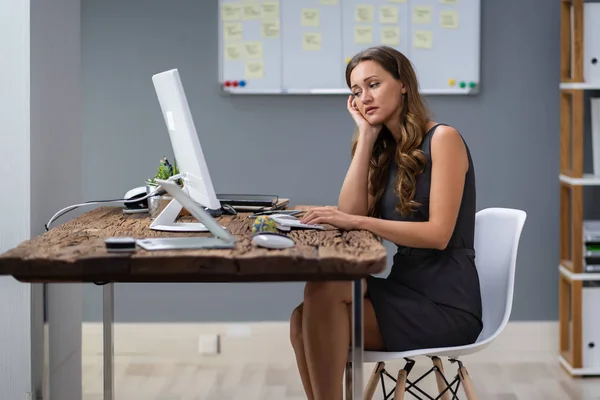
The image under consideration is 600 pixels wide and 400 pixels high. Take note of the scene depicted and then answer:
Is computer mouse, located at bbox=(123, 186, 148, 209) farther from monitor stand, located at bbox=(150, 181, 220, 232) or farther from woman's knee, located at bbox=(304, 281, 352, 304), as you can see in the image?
woman's knee, located at bbox=(304, 281, 352, 304)

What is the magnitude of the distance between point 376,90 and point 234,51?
4.98 feet

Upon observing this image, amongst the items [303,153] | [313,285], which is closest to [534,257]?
[303,153]

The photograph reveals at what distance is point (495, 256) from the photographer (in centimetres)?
254

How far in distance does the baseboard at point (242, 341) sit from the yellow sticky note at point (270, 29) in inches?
52.8

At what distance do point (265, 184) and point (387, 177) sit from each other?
1.43 meters

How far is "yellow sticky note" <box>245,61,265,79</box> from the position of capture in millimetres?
3883

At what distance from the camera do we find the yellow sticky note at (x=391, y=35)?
3867 mm

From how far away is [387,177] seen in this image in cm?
262

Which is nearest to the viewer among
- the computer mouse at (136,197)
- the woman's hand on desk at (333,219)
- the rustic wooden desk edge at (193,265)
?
the rustic wooden desk edge at (193,265)

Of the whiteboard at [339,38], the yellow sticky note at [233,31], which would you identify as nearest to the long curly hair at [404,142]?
the whiteboard at [339,38]

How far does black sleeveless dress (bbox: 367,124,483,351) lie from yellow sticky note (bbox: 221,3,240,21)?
1.64 metres

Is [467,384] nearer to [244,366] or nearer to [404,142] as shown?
[404,142]

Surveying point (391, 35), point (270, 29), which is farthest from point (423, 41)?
point (270, 29)

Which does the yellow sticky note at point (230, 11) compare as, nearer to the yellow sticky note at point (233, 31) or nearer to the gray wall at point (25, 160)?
the yellow sticky note at point (233, 31)
